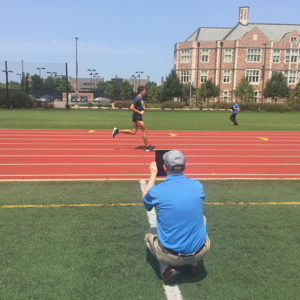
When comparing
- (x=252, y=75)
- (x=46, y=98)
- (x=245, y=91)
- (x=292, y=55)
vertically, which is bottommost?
(x=46, y=98)

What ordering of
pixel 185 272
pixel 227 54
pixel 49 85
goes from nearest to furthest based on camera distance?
pixel 185 272 → pixel 227 54 → pixel 49 85

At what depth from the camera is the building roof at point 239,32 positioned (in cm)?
7388

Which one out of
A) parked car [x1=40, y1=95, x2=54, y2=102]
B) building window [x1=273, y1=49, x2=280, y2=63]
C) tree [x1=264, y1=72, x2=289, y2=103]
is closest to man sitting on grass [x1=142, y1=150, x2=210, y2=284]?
parked car [x1=40, y1=95, x2=54, y2=102]

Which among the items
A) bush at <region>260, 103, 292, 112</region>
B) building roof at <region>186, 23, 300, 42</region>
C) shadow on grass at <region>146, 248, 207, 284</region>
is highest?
building roof at <region>186, 23, 300, 42</region>

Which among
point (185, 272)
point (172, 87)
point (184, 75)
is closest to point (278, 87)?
point (172, 87)

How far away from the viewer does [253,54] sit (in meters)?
71.2

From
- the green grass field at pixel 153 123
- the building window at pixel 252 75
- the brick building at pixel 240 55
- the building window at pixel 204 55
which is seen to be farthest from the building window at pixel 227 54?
the green grass field at pixel 153 123

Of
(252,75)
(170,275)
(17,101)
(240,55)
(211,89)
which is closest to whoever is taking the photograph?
(170,275)

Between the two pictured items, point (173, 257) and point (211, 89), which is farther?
point (211, 89)

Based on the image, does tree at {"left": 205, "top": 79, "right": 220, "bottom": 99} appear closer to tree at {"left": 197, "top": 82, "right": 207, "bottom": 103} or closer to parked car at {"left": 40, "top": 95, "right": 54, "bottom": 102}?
tree at {"left": 197, "top": 82, "right": 207, "bottom": 103}

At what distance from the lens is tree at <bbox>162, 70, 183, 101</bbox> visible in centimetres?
6756

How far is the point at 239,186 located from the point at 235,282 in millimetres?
3605

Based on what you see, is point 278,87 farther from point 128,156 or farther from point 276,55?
point 128,156

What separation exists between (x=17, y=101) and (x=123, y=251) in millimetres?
40092
